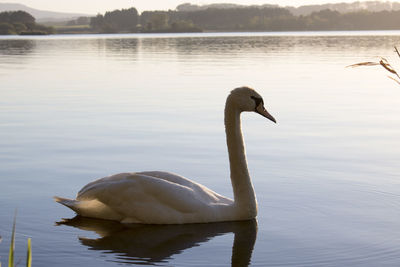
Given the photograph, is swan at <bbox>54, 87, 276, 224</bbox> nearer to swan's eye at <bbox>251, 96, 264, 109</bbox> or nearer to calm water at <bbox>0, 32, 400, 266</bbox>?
swan's eye at <bbox>251, 96, 264, 109</bbox>

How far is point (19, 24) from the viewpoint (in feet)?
474

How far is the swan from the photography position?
7.00 m

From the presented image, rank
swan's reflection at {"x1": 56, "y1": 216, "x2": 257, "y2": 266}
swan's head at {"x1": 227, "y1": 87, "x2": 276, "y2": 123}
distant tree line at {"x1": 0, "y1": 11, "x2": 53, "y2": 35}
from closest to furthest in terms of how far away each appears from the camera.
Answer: swan's reflection at {"x1": 56, "y1": 216, "x2": 257, "y2": 266}
swan's head at {"x1": 227, "y1": 87, "x2": 276, "y2": 123}
distant tree line at {"x1": 0, "y1": 11, "x2": 53, "y2": 35}

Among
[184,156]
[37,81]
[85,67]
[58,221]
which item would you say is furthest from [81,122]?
[85,67]

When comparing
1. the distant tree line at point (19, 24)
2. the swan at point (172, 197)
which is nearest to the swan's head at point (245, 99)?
the swan at point (172, 197)

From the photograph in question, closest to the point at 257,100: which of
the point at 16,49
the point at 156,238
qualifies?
the point at 156,238

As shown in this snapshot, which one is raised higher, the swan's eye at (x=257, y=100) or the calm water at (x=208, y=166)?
the swan's eye at (x=257, y=100)

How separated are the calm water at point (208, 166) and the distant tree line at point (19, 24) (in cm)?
12184

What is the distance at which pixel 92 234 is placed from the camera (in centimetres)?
700

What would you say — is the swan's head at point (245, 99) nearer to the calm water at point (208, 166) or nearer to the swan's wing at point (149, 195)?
the swan's wing at point (149, 195)

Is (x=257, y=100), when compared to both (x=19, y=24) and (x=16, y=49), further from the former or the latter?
(x=19, y=24)

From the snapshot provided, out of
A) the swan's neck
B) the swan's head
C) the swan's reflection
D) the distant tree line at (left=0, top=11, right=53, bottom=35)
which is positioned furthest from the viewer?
the distant tree line at (left=0, top=11, right=53, bottom=35)

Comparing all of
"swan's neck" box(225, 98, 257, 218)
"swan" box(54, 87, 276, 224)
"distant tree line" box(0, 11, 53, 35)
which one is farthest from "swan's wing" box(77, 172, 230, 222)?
"distant tree line" box(0, 11, 53, 35)

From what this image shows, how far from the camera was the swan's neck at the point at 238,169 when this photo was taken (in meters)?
7.35
